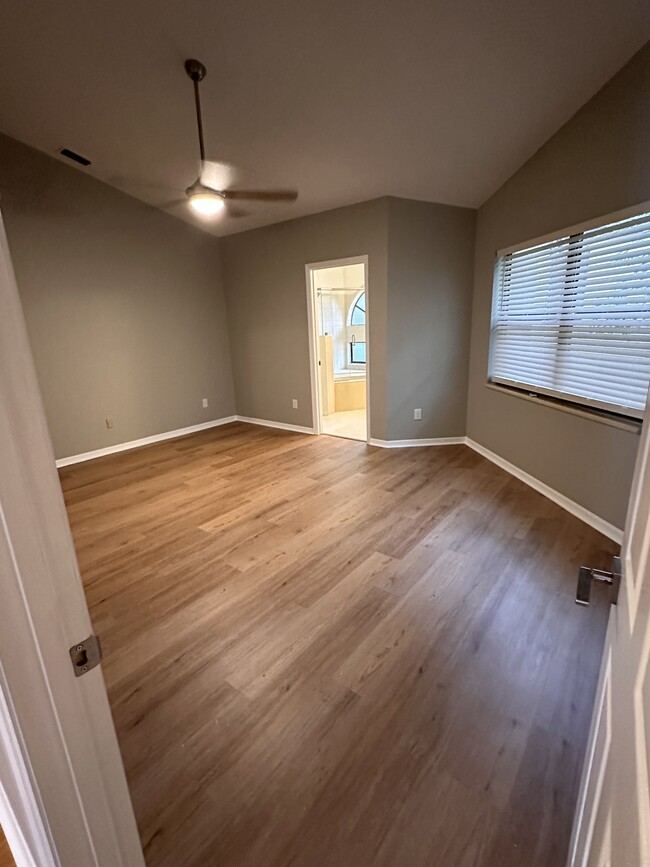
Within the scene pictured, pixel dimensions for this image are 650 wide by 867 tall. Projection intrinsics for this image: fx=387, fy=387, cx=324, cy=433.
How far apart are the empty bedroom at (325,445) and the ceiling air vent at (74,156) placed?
Result: 0.09m

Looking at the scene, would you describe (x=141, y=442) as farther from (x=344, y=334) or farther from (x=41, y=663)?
(x=344, y=334)

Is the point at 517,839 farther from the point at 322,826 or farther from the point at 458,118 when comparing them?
the point at 458,118

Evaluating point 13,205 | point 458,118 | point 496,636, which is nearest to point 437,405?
point 458,118

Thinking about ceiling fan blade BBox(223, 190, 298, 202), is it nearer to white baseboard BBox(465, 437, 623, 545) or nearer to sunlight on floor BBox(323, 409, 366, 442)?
sunlight on floor BBox(323, 409, 366, 442)

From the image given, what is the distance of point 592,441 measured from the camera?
2.62 metres

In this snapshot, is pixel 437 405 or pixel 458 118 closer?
pixel 458 118

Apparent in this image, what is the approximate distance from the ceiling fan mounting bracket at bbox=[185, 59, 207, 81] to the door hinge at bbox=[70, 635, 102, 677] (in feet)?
10.3

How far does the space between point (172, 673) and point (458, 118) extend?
12.2 ft

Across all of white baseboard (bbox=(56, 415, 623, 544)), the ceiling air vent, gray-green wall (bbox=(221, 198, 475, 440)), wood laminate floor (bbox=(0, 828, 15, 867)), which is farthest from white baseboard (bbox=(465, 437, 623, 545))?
the ceiling air vent

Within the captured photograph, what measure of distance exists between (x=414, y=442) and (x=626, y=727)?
3.99 m

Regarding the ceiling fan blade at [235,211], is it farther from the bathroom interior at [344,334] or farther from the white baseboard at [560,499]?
the white baseboard at [560,499]

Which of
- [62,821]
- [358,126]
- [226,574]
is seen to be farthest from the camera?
[358,126]

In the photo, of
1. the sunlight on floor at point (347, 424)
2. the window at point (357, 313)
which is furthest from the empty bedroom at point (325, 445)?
the window at point (357, 313)

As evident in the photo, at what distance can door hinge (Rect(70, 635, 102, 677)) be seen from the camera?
56 cm
